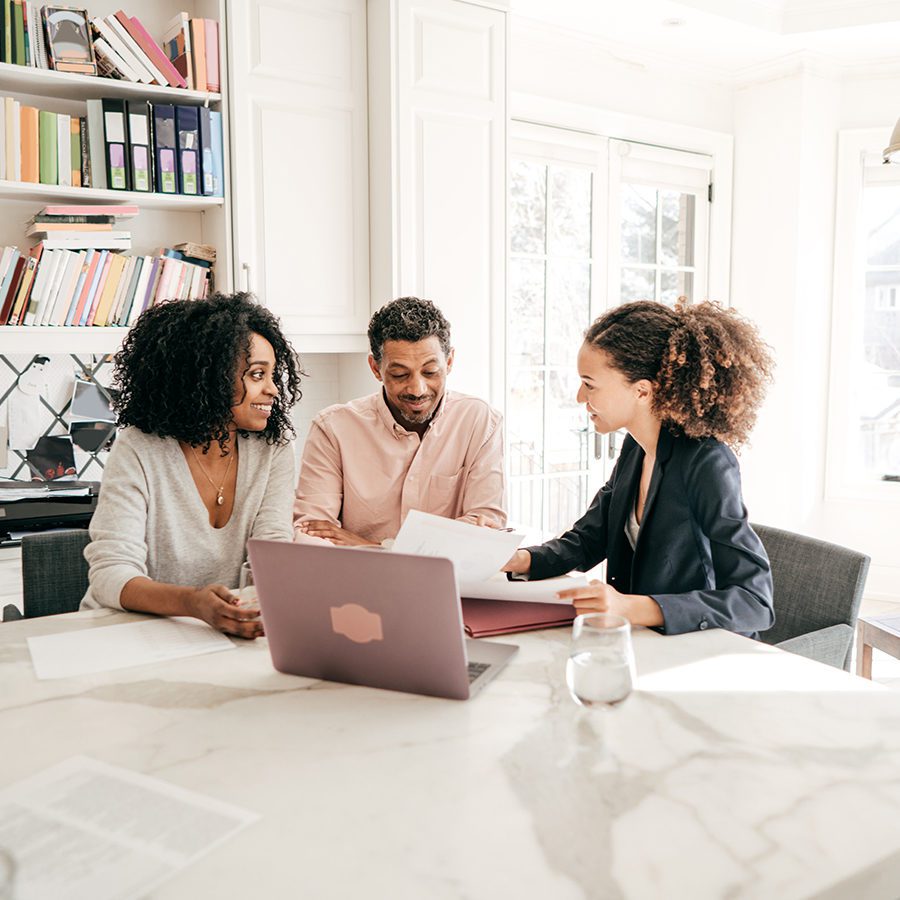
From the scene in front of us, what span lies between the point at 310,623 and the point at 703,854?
564mm

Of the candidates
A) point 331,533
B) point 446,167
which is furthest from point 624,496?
point 446,167

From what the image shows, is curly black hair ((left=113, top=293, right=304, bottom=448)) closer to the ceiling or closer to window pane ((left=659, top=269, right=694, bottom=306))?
the ceiling

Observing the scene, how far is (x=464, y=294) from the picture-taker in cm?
322

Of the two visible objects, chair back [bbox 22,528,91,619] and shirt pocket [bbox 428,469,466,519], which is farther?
shirt pocket [bbox 428,469,466,519]

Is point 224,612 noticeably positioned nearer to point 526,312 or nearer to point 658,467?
point 658,467

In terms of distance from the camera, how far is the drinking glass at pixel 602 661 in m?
0.99

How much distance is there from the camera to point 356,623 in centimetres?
109

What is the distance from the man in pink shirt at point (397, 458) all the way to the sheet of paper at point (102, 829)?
4.23 ft

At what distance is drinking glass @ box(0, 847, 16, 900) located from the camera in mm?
682

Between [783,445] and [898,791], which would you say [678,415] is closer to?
[898,791]

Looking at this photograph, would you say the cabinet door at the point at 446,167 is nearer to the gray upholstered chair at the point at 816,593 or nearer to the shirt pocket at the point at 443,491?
the shirt pocket at the point at 443,491

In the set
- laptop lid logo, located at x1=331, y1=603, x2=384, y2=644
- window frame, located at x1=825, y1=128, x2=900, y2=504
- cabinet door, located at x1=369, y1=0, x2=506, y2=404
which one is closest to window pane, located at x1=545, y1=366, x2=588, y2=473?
cabinet door, located at x1=369, y1=0, x2=506, y2=404

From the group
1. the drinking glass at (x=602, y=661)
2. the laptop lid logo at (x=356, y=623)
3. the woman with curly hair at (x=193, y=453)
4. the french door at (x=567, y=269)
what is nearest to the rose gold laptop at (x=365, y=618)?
the laptop lid logo at (x=356, y=623)

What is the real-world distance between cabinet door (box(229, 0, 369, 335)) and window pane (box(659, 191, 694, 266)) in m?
1.84
